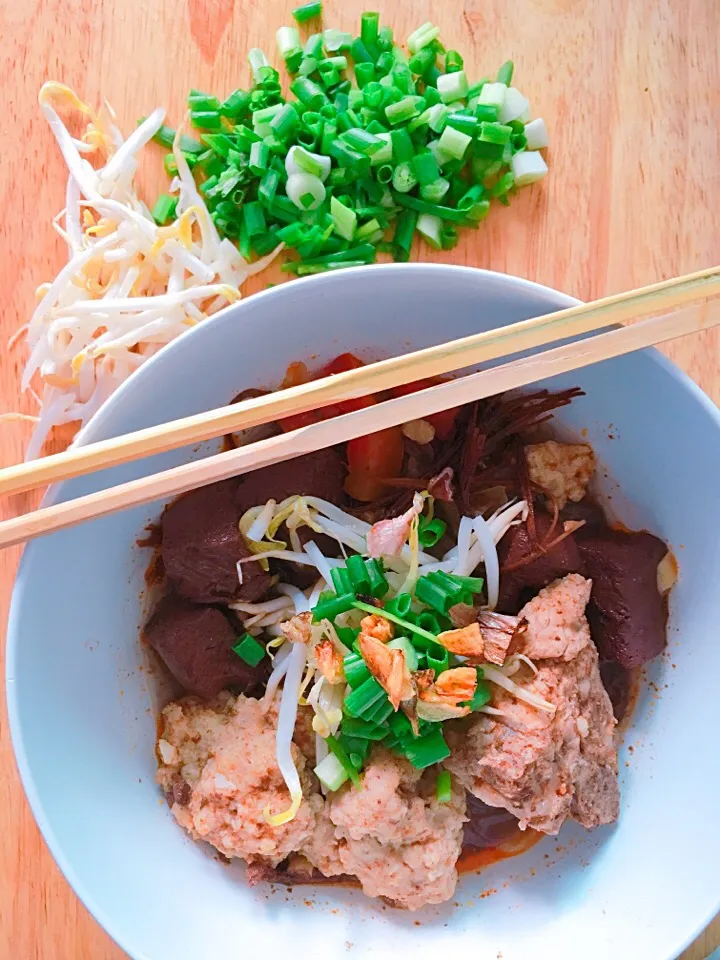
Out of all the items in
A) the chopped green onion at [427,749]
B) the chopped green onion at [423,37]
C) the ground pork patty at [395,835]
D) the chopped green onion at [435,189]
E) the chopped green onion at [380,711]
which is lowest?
the ground pork patty at [395,835]

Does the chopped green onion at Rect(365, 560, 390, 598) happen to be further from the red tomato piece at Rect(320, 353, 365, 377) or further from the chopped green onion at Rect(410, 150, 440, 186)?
Result: the chopped green onion at Rect(410, 150, 440, 186)

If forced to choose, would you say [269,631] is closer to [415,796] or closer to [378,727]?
[378,727]

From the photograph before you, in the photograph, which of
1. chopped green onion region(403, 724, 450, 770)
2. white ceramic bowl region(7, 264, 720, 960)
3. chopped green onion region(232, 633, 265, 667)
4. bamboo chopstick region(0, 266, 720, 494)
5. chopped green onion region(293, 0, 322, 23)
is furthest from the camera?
chopped green onion region(293, 0, 322, 23)

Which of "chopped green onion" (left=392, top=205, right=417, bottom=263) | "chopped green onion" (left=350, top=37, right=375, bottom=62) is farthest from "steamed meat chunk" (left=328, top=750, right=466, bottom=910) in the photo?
"chopped green onion" (left=350, top=37, right=375, bottom=62)

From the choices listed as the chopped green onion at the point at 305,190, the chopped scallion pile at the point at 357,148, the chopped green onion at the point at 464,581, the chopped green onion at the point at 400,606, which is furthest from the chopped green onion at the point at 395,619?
the chopped green onion at the point at 305,190

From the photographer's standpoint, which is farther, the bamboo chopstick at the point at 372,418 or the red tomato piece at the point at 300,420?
the red tomato piece at the point at 300,420

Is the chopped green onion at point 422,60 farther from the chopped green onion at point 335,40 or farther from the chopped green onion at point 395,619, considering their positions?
the chopped green onion at point 395,619

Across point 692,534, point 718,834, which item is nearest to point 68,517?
point 692,534

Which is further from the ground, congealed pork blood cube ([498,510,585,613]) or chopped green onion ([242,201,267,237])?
chopped green onion ([242,201,267,237])
